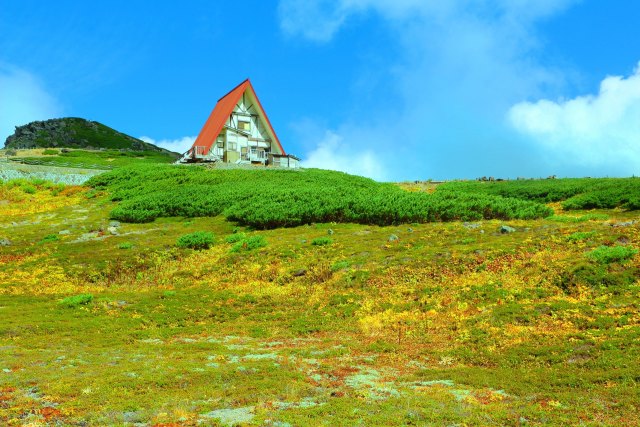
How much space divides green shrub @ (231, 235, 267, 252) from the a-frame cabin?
4416cm

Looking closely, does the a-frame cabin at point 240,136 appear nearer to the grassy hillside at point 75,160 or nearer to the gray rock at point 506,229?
the grassy hillside at point 75,160

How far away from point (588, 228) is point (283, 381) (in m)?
19.2

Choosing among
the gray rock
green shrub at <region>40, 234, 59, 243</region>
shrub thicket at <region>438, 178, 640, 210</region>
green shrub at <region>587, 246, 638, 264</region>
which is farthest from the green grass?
green shrub at <region>587, 246, 638, 264</region>

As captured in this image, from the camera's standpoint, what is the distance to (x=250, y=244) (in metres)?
29.3

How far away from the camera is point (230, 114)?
244 feet

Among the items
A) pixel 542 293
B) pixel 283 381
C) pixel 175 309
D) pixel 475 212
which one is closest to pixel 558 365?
pixel 542 293

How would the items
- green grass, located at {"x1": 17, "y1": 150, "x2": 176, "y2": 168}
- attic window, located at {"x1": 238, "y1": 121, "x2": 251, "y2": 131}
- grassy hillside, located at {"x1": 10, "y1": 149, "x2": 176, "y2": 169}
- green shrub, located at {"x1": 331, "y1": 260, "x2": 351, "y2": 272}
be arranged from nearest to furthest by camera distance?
green shrub, located at {"x1": 331, "y1": 260, "x2": 351, "y2": 272} → grassy hillside, located at {"x1": 10, "y1": 149, "x2": 176, "y2": 169} → green grass, located at {"x1": 17, "y1": 150, "x2": 176, "y2": 168} → attic window, located at {"x1": 238, "y1": 121, "x2": 251, "y2": 131}

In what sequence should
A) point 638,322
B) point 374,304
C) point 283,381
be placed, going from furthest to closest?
1. point 374,304
2. point 638,322
3. point 283,381

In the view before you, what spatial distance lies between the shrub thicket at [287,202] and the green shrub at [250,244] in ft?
19.1

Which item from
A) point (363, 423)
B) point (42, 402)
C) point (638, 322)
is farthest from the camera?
point (638, 322)

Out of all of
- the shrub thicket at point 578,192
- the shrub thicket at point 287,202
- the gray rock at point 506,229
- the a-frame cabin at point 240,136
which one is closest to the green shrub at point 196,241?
the shrub thicket at point 287,202

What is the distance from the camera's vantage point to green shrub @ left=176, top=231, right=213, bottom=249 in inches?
1233

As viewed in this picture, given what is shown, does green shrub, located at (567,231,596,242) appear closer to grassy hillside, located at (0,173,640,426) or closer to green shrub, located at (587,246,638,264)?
grassy hillside, located at (0,173,640,426)

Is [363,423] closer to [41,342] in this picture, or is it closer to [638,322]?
[638,322]
